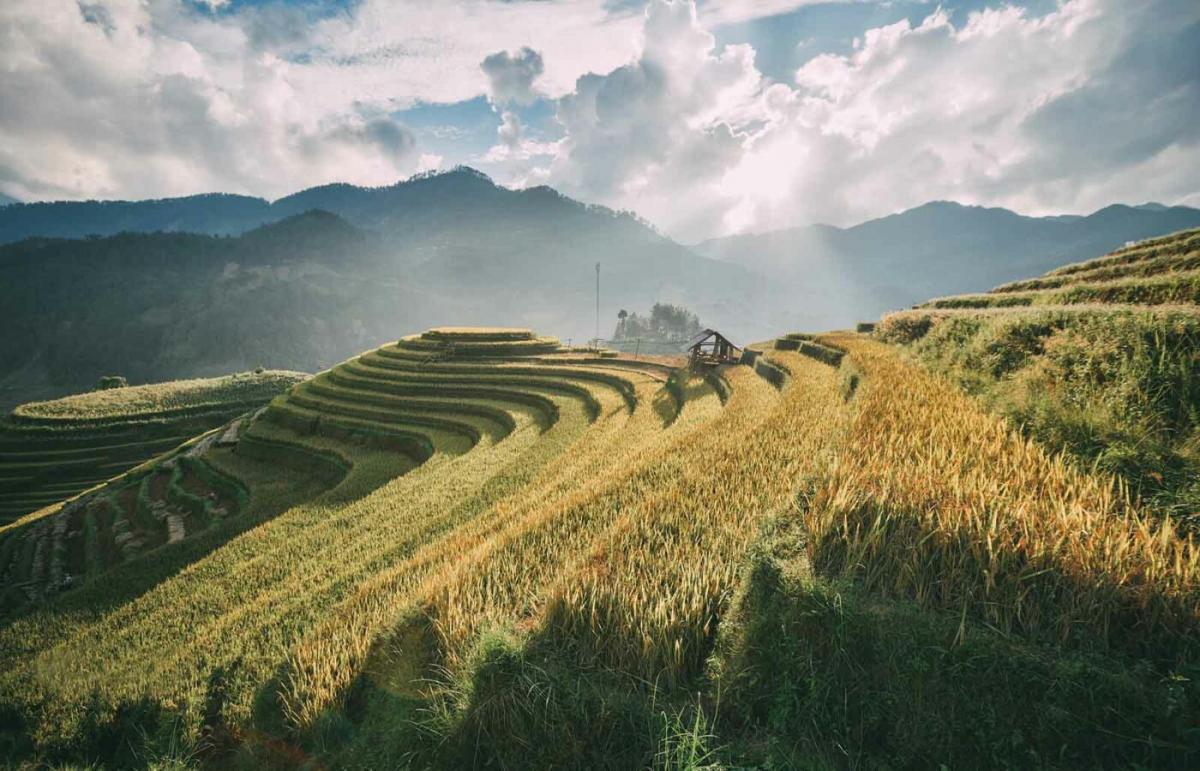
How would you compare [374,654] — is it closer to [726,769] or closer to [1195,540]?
[726,769]

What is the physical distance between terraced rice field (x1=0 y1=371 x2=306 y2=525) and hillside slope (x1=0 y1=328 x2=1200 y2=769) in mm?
38426

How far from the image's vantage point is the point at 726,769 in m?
2.18

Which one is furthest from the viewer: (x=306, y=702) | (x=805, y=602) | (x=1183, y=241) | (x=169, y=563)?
(x=1183, y=241)

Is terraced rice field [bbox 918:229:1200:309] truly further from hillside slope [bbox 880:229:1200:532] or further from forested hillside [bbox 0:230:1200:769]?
forested hillside [bbox 0:230:1200:769]

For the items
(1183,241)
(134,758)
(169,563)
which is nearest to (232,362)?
(169,563)

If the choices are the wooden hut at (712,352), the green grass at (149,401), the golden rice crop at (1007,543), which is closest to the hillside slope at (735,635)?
the golden rice crop at (1007,543)

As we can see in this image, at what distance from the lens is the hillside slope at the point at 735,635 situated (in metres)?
2.29

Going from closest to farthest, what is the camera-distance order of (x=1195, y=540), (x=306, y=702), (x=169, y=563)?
(x=1195, y=540), (x=306, y=702), (x=169, y=563)

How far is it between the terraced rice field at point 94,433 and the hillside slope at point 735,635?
38.4 m

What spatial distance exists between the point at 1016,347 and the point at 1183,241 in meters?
15.0

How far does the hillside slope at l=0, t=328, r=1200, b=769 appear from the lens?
7.51ft

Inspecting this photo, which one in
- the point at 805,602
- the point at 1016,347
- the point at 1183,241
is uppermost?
the point at 1183,241

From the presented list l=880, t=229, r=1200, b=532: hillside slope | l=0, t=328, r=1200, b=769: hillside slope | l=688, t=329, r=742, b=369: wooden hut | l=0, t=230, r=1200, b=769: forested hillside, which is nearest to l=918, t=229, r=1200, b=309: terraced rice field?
l=880, t=229, r=1200, b=532: hillside slope

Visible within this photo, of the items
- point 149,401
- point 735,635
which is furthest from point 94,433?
point 735,635
